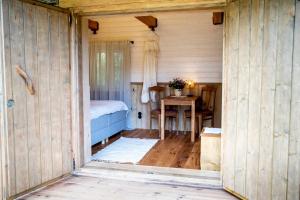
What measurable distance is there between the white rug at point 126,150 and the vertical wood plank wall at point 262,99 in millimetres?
1757

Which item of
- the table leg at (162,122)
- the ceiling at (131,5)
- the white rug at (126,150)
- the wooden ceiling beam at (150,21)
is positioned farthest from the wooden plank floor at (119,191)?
the wooden ceiling beam at (150,21)

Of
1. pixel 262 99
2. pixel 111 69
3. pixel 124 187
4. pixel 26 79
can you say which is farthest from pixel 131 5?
pixel 111 69

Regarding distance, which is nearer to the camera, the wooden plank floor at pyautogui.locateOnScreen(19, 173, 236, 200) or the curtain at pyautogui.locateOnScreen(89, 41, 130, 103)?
the wooden plank floor at pyautogui.locateOnScreen(19, 173, 236, 200)

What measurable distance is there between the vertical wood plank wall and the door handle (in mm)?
2022

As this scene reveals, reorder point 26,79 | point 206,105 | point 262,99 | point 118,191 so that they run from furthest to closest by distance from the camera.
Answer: point 206,105 < point 118,191 < point 26,79 < point 262,99

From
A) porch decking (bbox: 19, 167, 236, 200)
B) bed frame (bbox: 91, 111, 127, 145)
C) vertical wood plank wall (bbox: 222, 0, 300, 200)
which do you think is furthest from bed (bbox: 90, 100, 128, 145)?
vertical wood plank wall (bbox: 222, 0, 300, 200)

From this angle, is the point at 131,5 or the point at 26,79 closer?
the point at 26,79

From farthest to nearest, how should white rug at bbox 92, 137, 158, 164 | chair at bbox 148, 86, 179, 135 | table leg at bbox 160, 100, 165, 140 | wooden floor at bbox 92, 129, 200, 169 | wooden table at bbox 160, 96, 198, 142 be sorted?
chair at bbox 148, 86, 179, 135 < table leg at bbox 160, 100, 165, 140 < wooden table at bbox 160, 96, 198, 142 < white rug at bbox 92, 137, 158, 164 < wooden floor at bbox 92, 129, 200, 169

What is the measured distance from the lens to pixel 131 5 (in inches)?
142

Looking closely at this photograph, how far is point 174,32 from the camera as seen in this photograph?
680 centimetres

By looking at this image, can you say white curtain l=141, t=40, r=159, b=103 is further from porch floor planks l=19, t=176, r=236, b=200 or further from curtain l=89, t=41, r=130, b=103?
porch floor planks l=19, t=176, r=236, b=200

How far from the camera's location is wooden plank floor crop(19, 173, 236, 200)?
3.16 metres

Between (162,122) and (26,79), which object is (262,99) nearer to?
(26,79)

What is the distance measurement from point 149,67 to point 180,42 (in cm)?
88
